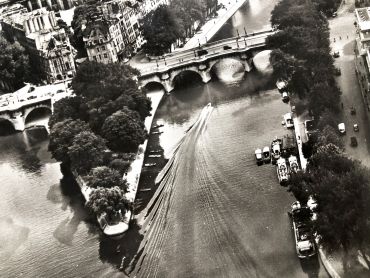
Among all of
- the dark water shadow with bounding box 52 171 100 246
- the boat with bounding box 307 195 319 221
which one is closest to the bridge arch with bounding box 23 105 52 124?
the dark water shadow with bounding box 52 171 100 246

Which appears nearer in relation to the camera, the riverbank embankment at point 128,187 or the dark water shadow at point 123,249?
the dark water shadow at point 123,249

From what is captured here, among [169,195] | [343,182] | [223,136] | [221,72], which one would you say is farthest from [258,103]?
[343,182]

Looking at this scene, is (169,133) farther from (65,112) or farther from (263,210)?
(263,210)

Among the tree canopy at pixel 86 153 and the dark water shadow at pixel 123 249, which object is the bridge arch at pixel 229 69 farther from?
the dark water shadow at pixel 123 249

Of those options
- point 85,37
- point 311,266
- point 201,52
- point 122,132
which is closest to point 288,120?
point 122,132

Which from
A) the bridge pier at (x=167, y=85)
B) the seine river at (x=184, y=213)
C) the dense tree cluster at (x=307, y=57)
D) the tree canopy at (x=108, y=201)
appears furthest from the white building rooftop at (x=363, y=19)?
the tree canopy at (x=108, y=201)

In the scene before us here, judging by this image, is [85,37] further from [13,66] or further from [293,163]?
[293,163]
